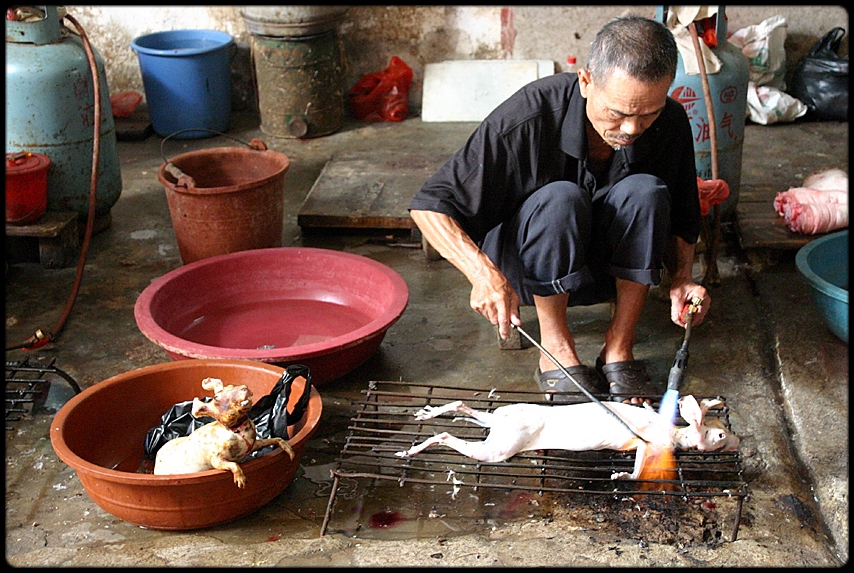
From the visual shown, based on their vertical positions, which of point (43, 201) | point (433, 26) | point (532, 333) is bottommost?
point (532, 333)

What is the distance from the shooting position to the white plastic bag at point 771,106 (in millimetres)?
6238

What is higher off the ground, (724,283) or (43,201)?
(43,201)

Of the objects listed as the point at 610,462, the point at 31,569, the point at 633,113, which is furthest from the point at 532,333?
the point at 31,569

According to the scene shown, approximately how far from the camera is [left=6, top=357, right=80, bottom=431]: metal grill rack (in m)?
3.13

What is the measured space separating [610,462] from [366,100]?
458cm

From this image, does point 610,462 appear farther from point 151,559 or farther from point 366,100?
point 366,100

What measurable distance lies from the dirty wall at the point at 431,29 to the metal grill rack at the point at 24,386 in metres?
4.17

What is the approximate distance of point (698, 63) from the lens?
12.8 ft

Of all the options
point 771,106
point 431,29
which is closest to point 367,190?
point 431,29

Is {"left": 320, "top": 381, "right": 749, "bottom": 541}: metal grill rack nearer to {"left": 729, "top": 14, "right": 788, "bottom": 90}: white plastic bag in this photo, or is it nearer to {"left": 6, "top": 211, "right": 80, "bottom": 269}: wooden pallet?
{"left": 6, "top": 211, "right": 80, "bottom": 269}: wooden pallet

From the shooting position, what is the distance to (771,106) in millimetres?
6246

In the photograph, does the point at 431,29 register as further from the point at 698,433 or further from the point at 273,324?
the point at 698,433

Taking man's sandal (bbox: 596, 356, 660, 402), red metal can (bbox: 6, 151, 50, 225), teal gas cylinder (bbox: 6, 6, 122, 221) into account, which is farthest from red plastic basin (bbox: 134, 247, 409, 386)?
teal gas cylinder (bbox: 6, 6, 122, 221)

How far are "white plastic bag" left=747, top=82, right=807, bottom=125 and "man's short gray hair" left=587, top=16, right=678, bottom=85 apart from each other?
3989 millimetres
